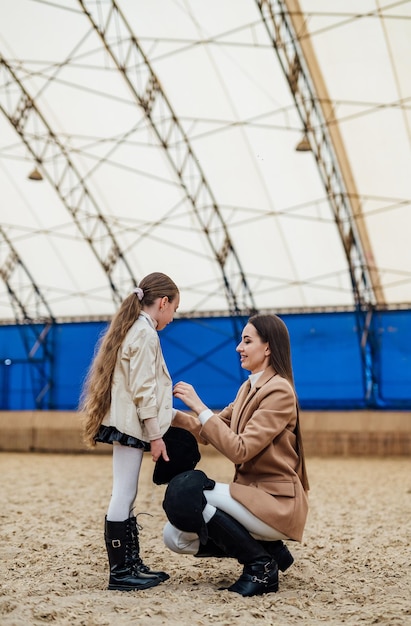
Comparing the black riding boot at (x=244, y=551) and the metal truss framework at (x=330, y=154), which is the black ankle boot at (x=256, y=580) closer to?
the black riding boot at (x=244, y=551)

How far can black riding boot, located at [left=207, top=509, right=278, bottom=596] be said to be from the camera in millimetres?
3586

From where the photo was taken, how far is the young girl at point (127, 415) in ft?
12.1

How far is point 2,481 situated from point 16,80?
8076 millimetres

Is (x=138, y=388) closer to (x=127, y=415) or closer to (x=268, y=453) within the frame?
(x=127, y=415)

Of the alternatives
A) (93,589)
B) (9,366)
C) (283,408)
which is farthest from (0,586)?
(9,366)

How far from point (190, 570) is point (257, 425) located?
1.19m

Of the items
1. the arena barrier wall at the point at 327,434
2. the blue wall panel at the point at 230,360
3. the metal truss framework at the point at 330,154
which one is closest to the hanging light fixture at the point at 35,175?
the blue wall panel at the point at 230,360

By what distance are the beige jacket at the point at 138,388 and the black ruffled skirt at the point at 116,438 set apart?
2 centimetres

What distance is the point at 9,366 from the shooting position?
16.9 metres

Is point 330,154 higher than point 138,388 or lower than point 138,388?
higher

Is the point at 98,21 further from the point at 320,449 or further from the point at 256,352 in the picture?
the point at 256,352

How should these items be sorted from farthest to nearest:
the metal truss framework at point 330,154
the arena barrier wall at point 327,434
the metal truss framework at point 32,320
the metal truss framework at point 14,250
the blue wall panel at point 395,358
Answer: the metal truss framework at point 32,320
the metal truss framework at point 14,250
the blue wall panel at point 395,358
the arena barrier wall at point 327,434
the metal truss framework at point 330,154

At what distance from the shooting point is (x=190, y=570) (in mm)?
4328

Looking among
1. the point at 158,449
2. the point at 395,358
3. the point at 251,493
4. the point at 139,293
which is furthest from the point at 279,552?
the point at 395,358
